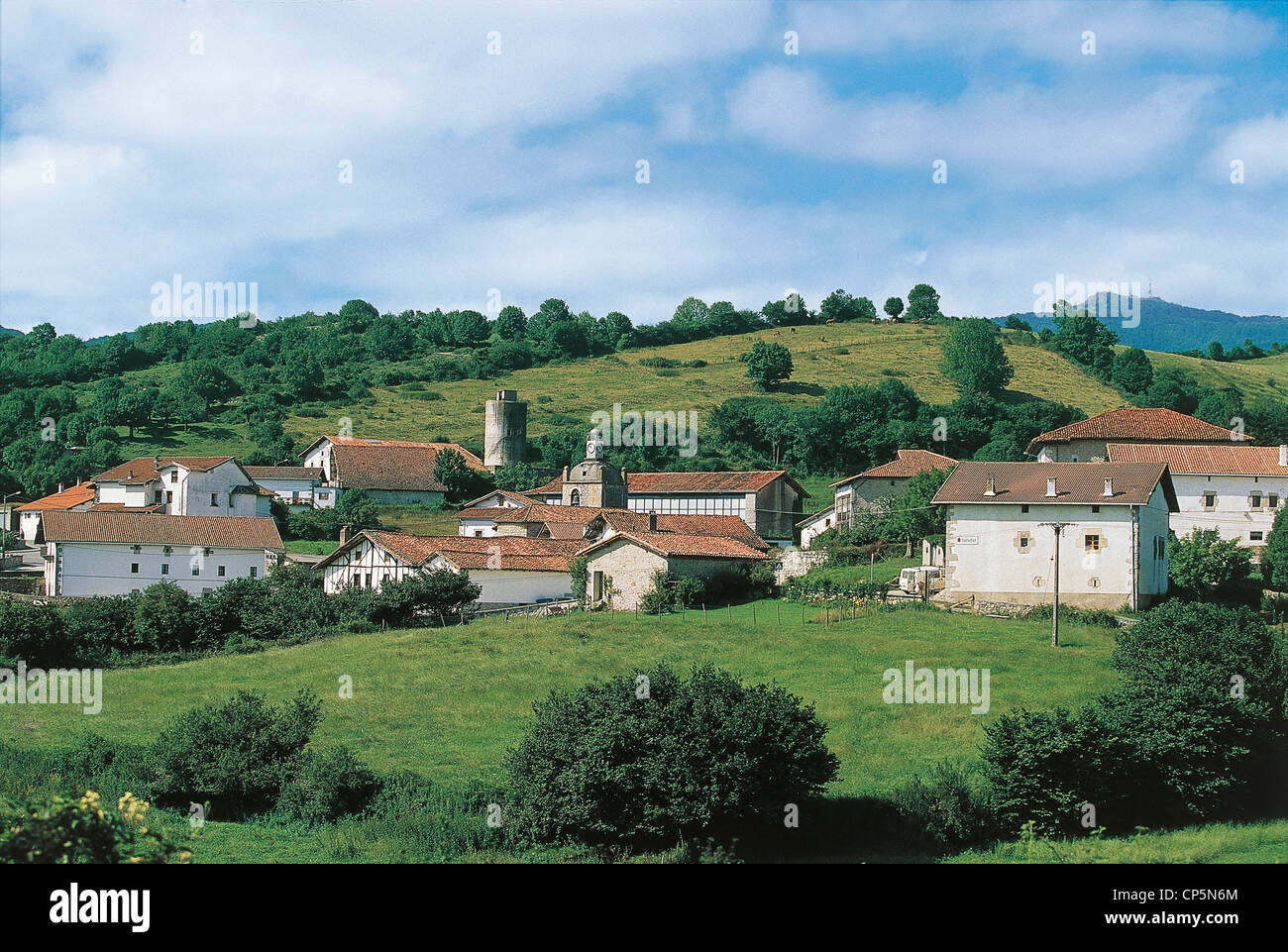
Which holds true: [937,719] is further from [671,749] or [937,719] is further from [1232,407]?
[1232,407]

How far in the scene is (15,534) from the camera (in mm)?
80812

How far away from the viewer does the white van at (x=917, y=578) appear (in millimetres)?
46656

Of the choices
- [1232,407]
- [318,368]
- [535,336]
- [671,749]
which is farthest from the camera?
[535,336]

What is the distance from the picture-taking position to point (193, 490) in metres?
73.8

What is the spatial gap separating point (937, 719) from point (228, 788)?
15824mm

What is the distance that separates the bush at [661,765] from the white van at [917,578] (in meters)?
23.9

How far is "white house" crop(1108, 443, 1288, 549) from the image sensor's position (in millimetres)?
57812

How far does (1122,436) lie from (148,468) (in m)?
59.6

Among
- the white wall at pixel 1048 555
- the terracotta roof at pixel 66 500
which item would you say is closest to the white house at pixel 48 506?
the terracotta roof at pixel 66 500

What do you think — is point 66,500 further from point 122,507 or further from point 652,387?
point 652,387

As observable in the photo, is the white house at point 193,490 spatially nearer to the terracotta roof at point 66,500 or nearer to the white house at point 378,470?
the terracotta roof at point 66,500
